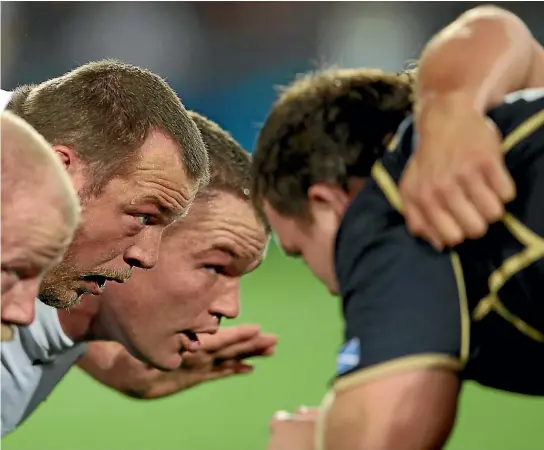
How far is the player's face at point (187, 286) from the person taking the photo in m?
0.85

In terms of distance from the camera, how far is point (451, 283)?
1.34 ft

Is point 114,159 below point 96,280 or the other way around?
the other way around

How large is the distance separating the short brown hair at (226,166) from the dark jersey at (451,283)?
1.39 feet

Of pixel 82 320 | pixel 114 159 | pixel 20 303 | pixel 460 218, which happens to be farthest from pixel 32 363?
pixel 460 218

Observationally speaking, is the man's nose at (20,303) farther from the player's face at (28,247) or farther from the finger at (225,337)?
the finger at (225,337)

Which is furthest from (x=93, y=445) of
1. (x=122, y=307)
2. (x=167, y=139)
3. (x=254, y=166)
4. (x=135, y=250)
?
(x=254, y=166)

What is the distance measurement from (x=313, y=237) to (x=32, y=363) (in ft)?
1.58

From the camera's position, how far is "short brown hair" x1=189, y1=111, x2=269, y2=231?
2.77ft

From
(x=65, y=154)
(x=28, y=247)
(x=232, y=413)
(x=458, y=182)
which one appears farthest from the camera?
(x=232, y=413)

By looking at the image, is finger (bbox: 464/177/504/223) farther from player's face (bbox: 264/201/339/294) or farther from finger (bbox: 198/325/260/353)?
finger (bbox: 198/325/260/353)

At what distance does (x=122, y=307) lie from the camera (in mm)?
877

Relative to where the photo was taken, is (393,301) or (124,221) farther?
(124,221)

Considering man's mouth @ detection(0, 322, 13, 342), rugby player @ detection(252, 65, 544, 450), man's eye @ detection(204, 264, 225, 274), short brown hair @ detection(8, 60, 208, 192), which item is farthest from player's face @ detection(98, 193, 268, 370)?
rugby player @ detection(252, 65, 544, 450)

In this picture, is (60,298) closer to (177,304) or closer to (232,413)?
(177,304)
